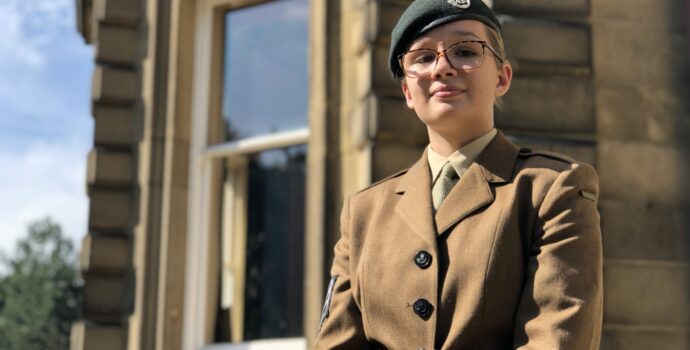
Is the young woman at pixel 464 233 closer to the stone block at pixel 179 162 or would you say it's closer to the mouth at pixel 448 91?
the mouth at pixel 448 91

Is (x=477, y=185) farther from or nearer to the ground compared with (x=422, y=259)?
farther from the ground

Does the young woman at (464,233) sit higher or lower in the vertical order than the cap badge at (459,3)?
lower

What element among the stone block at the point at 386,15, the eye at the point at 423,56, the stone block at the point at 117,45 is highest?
the stone block at the point at 117,45

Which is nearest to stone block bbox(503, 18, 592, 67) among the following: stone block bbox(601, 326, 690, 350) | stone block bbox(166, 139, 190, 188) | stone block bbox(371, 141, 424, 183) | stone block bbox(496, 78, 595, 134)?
stone block bbox(496, 78, 595, 134)

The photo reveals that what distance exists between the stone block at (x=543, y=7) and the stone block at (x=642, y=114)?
1.38 feet

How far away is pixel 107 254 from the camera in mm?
7324

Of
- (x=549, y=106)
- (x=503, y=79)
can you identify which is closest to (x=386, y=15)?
(x=549, y=106)

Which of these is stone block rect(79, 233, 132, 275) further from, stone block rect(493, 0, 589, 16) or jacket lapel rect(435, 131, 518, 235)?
jacket lapel rect(435, 131, 518, 235)

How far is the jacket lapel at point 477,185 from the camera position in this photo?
230cm

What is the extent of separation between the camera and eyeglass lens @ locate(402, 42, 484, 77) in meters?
2.34

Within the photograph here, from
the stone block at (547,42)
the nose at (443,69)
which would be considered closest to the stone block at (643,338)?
the stone block at (547,42)

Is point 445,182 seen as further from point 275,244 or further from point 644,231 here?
point 275,244

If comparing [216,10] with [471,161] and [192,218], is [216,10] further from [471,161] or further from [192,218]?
[471,161]

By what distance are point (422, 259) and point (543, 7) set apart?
3.52m
